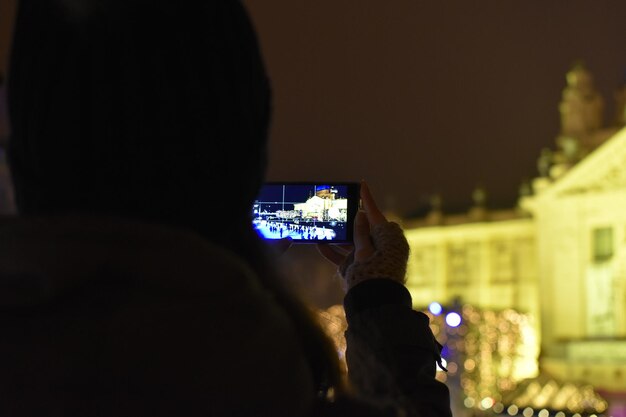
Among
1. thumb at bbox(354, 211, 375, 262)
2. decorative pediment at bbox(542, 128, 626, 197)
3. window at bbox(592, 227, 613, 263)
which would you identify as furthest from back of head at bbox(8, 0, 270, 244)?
window at bbox(592, 227, 613, 263)

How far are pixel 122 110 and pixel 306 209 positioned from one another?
0.88 m

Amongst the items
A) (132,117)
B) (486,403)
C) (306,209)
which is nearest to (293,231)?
(306,209)

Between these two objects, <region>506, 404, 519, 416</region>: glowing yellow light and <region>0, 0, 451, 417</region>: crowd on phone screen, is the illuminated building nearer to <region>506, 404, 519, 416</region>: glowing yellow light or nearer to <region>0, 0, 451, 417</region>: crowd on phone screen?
<region>506, 404, 519, 416</region>: glowing yellow light

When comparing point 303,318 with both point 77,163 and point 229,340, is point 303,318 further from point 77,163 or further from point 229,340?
point 77,163

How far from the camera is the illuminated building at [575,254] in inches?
1563

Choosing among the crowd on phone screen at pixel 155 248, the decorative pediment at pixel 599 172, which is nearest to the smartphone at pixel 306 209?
the crowd on phone screen at pixel 155 248

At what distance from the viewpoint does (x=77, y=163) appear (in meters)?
1.56

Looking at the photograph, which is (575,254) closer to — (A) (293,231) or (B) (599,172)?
(B) (599,172)

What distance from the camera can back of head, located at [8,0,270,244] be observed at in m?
1.55

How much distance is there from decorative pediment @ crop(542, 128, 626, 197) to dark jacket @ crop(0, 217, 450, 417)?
39.3 metres

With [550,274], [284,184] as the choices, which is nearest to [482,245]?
[550,274]

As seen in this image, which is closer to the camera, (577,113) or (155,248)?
(155,248)

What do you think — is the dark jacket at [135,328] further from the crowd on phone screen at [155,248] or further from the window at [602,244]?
the window at [602,244]

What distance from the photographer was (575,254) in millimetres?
42156
